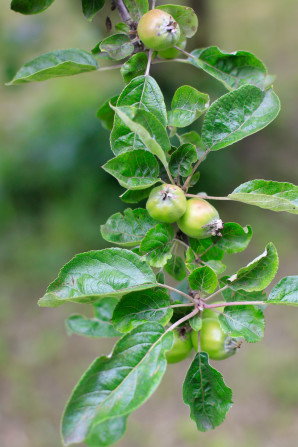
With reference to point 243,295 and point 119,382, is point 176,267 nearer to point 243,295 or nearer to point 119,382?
point 243,295

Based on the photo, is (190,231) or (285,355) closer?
(190,231)

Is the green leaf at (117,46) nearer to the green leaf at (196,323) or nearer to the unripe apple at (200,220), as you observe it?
the unripe apple at (200,220)

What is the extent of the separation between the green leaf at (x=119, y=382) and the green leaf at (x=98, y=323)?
0.36m

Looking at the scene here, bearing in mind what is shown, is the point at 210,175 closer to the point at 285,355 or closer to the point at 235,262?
the point at 235,262

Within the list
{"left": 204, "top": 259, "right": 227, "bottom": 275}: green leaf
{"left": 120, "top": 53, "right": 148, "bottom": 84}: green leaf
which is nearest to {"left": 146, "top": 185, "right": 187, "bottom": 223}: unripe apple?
{"left": 204, "top": 259, "right": 227, "bottom": 275}: green leaf

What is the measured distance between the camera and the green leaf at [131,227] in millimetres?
904

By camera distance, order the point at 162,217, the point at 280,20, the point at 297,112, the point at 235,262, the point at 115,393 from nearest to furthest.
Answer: the point at 115,393
the point at 162,217
the point at 235,262
the point at 297,112
the point at 280,20

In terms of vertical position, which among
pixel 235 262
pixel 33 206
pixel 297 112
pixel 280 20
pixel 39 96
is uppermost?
pixel 280 20

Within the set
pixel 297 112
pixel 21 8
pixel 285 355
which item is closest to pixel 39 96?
pixel 297 112

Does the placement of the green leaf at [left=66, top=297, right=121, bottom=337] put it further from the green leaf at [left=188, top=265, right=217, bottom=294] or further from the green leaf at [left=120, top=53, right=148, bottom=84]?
the green leaf at [left=120, top=53, right=148, bottom=84]

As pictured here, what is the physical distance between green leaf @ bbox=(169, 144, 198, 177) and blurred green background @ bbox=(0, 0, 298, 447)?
58.8 inches

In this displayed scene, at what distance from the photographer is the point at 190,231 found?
2.84 feet

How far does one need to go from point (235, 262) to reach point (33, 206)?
2.00m

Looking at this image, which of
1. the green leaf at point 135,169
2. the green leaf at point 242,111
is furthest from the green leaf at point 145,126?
the green leaf at point 242,111
